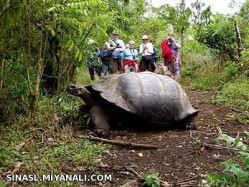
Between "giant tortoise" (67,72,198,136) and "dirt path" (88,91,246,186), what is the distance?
0.63 ft

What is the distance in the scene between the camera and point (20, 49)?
12.6ft

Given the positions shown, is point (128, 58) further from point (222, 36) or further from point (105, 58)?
point (222, 36)

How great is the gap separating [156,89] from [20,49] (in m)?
1.91

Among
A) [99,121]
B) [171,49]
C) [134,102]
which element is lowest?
[99,121]

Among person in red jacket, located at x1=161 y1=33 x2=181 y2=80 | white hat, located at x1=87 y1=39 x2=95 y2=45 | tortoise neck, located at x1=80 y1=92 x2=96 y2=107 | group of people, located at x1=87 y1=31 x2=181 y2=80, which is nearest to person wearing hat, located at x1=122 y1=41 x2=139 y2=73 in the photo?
group of people, located at x1=87 y1=31 x2=181 y2=80

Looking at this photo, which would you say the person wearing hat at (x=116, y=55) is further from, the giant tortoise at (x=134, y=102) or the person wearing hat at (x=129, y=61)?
the giant tortoise at (x=134, y=102)

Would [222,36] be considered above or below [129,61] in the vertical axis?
above

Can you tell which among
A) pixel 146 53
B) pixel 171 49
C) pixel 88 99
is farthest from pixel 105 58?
pixel 88 99

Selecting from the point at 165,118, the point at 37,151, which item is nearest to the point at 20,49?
the point at 37,151

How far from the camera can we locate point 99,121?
159 inches

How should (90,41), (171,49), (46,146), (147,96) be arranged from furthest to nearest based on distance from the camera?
(171,49) → (90,41) → (147,96) → (46,146)

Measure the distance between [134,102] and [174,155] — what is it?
108 centimetres

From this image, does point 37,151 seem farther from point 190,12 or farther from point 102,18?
point 190,12

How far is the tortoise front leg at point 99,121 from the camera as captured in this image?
154 inches
